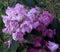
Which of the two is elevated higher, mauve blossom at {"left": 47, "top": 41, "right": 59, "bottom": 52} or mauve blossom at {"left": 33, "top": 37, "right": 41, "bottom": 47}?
mauve blossom at {"left": 33, "top": 37, "right": 41, "bottom": 47}

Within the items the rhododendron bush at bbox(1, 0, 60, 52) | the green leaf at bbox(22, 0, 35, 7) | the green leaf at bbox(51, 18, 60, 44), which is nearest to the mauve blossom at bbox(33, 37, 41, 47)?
the rhododendron bush at bbox(1, 0, 60, 52)

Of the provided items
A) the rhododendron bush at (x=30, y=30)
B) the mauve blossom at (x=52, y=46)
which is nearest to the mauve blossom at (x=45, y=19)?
the rhododendron bush at (x=30, y=30)

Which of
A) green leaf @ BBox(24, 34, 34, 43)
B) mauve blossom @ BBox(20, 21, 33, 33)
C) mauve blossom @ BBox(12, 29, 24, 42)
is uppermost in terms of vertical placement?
mauve blossom @ BBox(20, 21, 33, 33)

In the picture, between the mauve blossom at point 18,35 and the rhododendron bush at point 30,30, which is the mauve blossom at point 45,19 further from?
the mauve blossom at point 18,35

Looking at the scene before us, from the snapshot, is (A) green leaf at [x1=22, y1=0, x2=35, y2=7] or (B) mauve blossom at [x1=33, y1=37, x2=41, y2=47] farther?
(A) green leaf at [x1=22, y1=0, x2=35, y2=7]

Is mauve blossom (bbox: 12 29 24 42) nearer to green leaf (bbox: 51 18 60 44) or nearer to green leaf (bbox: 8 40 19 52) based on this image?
green leaf (bbox: 8 40 19 52)

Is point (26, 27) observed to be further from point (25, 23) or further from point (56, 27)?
point (56, 27)

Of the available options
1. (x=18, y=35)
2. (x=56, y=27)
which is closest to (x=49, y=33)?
(x=56, y=27)

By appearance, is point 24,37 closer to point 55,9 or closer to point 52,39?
point 52,39
